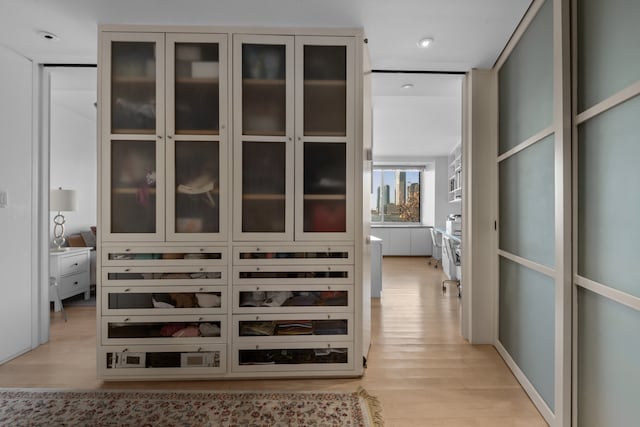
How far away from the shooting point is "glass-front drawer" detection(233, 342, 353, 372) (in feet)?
6.91

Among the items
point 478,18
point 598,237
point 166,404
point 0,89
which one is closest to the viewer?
point 598,237

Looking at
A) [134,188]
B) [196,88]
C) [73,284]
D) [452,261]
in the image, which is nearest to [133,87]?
[196,88]

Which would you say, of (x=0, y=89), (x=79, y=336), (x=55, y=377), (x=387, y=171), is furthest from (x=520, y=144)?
(x=387, y=171)

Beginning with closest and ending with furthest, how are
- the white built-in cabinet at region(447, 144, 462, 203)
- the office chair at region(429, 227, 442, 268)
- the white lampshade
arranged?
the white lampshade → the office chair at region(429, 227, 442, 268) → the white built-in cabinet at region(447, 144, 462, 203)

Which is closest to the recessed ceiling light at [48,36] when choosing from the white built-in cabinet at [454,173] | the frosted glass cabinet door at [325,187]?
the frosted glass cabinet door at [325,187]

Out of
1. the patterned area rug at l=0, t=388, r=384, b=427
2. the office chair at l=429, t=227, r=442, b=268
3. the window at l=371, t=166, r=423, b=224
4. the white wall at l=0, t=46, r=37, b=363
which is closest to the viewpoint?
the patterned area rug at l=0, t=388, r=384, b=427

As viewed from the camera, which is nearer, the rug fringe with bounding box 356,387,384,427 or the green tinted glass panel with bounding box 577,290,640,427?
the green tinted glass panel with bounding box 577,290,640,427

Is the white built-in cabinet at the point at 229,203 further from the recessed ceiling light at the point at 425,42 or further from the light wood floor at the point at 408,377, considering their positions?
the recessed ceiling light at the point at 425,42

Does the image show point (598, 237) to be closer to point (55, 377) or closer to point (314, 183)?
point (314, 183)

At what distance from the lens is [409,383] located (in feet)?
6.90

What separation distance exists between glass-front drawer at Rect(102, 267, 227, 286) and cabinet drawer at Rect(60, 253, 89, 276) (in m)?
2.10

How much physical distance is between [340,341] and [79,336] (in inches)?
93.6

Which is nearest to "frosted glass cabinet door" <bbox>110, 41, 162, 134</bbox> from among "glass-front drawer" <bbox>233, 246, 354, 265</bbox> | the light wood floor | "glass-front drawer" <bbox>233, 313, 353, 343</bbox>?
"glass-front drawer" <bbox>233, 246, 354, 265</bbox>

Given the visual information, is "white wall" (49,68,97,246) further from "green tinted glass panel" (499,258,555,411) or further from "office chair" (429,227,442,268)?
"office chair" (429,227,442,268)
